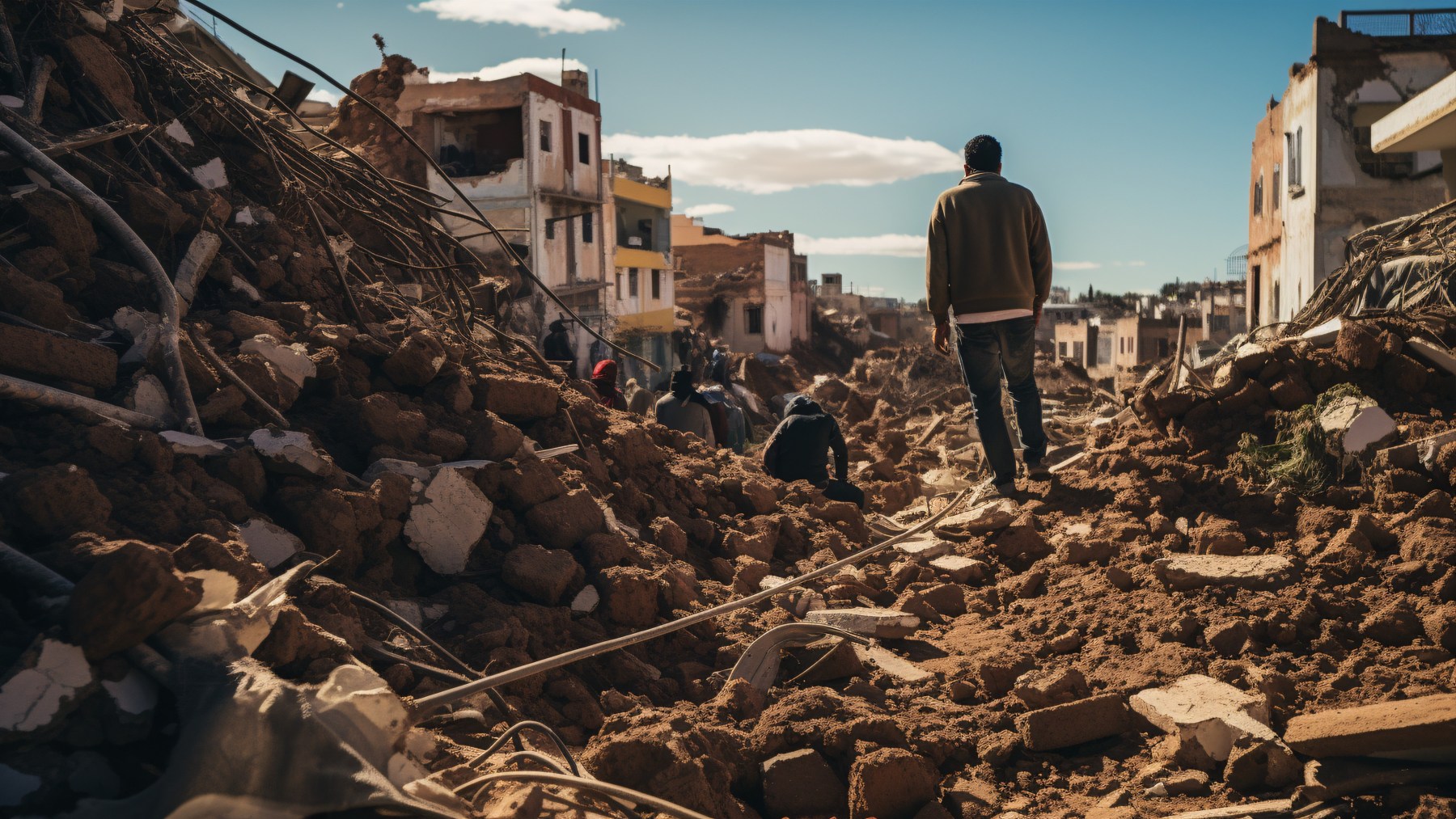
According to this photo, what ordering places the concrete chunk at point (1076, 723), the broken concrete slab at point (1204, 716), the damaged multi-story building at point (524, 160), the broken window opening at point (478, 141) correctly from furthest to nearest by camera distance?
1. the broken window opening at point (478, 141)
2. the damaged multi-story building at point (524, 160)
3. the concrete chunk at point (1076, 723)
4. the broken concrete slab at point (1204, 716)

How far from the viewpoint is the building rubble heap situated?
222 cm

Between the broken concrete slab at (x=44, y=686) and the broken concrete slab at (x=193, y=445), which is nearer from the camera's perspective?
the broken concrete slab at (x=44, y=686)

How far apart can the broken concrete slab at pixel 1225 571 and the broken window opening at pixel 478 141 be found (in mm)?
25764

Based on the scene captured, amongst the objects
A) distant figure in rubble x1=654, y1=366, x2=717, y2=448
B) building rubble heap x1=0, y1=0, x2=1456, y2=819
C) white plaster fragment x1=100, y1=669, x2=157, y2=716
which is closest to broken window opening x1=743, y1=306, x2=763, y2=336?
distant figure in rubble x1=654, y1=366, x2=717, y2=448

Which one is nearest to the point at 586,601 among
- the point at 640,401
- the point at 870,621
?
the point at 870,621

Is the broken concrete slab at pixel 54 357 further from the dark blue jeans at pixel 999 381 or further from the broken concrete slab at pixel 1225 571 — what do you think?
the dark blue jeans at pixel 999 381

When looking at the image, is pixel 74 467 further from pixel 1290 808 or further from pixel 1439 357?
pixel 1439 357

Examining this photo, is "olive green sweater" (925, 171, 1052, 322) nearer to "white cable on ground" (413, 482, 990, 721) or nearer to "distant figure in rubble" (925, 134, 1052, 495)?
"distant figure in rubble" (925, 134, 1052, 495)

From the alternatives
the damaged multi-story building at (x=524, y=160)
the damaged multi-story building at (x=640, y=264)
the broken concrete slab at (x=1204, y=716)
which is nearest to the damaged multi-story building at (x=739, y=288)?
the damaged multi-story building at (x=640, y=264)

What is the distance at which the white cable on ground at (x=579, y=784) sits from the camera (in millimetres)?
2307

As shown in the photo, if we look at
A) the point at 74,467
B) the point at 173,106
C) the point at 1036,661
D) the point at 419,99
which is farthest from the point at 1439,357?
the point at 419,99

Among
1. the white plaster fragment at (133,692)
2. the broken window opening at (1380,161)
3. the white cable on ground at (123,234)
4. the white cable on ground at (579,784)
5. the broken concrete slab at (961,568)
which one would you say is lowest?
the broken concrete slab at (961,568)

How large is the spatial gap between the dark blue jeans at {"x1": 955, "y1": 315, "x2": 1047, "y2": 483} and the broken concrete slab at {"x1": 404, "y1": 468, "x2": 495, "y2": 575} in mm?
2861

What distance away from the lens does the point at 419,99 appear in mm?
27188
